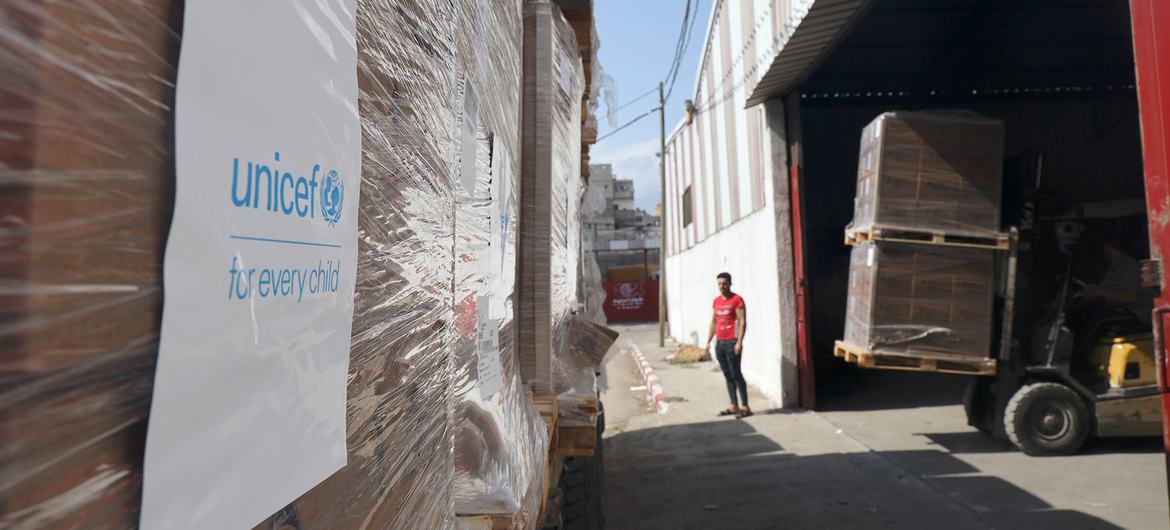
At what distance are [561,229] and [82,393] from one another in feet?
8.51

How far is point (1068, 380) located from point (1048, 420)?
0.39 meters


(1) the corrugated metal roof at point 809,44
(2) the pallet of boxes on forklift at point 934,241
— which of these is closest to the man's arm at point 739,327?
(2) the pallet of boxes on forklift at point 934,241

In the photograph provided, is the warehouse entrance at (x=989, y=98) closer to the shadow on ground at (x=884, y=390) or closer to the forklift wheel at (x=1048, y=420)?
the shadow on ground at (x=884, y=390)

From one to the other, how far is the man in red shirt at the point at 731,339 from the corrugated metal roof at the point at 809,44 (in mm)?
2213

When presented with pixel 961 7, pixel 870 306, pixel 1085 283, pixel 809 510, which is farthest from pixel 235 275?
pixel 961 7

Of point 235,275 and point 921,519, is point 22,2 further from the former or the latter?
point 921,519

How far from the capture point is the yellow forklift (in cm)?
601

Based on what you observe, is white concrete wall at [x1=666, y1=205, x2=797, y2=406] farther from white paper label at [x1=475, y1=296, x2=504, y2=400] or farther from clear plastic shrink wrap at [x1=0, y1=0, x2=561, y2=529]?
clear plastic shrink wrap at [x1=0, y1=0, x2=561, y2=529]

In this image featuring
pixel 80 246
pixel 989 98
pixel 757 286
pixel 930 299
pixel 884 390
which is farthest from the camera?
pixel 989 98

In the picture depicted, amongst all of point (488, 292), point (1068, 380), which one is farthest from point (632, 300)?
point (488, 292)

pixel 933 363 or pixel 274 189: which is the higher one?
pixel 274 189

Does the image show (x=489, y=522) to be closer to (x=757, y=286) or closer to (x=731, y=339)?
(x=731, y=339)

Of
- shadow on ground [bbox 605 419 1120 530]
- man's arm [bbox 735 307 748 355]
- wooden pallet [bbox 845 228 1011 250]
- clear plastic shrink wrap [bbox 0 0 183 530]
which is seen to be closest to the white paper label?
clear plastic shrink wrap [bbox 0 0 183 530]

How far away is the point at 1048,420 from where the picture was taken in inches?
244
